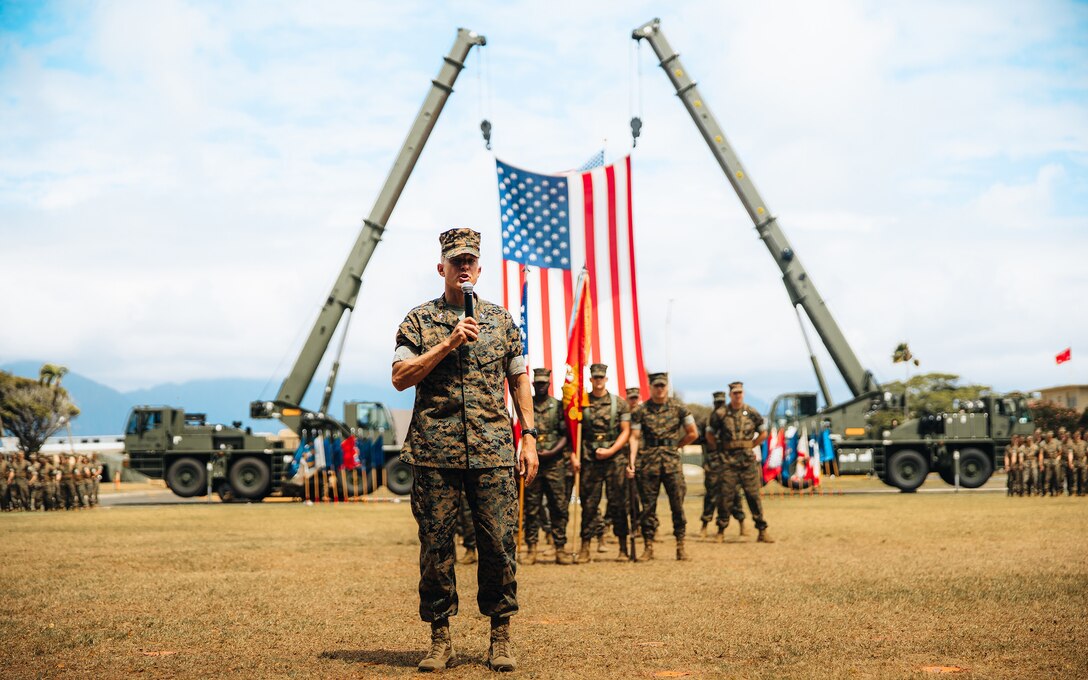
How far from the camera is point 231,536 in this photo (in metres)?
15.1

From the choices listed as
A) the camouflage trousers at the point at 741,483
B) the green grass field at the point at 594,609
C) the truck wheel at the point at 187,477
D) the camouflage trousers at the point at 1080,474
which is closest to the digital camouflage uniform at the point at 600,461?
the green grass field at the point at 594,609

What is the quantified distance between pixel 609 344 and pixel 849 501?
8798 mm

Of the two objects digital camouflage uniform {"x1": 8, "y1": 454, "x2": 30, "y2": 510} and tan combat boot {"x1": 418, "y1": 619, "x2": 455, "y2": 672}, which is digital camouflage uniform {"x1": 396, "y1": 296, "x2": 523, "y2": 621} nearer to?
tan combat boot {"x1": 418, "y1": 619, "x2": 455, "y2": 672}

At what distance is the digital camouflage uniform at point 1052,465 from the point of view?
25672mm

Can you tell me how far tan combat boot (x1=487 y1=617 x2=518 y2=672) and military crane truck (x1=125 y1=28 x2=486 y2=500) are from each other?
23.6 m

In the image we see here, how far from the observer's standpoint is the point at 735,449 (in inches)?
561

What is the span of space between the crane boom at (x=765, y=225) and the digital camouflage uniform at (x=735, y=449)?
54.7 ft

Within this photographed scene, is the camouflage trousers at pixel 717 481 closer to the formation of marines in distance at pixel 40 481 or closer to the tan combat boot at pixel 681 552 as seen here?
the tan combat boot at pixel 681 552

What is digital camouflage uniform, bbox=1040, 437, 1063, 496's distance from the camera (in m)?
25.7

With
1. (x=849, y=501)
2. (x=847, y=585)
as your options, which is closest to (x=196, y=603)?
(x=847, y=585)

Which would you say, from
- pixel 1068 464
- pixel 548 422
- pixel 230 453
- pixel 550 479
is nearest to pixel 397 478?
pixel 230 453

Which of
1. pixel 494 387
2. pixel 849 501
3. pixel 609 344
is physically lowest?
pixel 849 501

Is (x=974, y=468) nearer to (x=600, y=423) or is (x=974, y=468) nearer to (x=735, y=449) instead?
(x=735, y=449)

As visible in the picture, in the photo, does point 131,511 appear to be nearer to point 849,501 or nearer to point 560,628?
point 849,501
